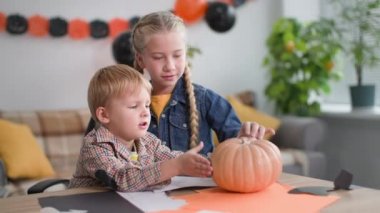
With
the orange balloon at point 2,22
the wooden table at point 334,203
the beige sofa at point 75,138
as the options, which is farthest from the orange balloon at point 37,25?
the wooden table at point 334,203

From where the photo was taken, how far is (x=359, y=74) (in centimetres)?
411

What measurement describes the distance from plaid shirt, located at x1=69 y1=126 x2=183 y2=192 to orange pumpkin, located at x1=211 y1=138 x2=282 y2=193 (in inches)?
6.0

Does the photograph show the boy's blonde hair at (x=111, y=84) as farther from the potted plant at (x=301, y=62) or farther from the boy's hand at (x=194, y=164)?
the potted plant at (x=301, y=62)

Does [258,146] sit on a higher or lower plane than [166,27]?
lower

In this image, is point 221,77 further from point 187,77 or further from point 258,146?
point 258,146

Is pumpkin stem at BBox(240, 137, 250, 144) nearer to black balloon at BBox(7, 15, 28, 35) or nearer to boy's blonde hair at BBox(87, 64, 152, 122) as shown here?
boy's blonde hair at BBox(87, 64, 152, 122)

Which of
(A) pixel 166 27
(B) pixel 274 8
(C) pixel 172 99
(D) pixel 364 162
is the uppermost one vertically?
(B) pixel 274 8

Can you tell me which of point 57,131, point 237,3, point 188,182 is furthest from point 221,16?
point 188,182

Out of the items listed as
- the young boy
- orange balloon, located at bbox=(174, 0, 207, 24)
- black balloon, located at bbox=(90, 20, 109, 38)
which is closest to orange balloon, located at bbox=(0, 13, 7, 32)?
black balloon, located at bbox=(90, 20, 109, 38)

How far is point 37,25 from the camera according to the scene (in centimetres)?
396

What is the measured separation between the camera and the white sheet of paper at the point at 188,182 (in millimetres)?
1289

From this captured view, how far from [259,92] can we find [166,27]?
11.2 ft

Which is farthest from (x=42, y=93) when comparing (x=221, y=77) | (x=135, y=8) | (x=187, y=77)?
(x=187, y=77)

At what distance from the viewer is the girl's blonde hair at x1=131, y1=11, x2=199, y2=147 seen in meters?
1.64
